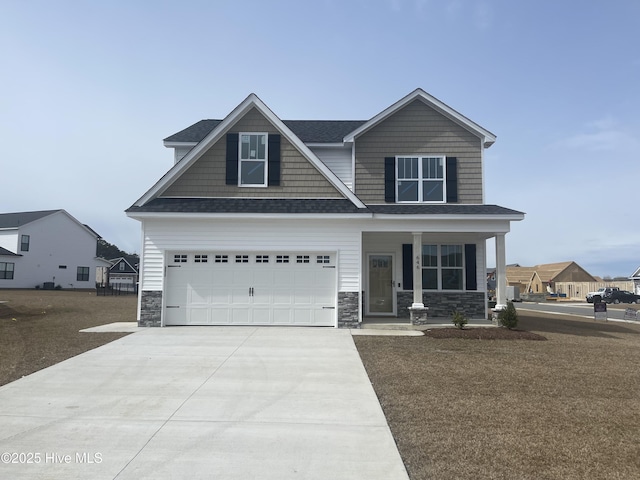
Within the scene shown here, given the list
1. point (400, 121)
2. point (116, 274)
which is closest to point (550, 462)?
point (400, 121)

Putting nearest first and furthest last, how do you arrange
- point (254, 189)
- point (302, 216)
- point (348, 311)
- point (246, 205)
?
point (302, 216) → point (348, 311) → point (246, 205) → point (254, 189)

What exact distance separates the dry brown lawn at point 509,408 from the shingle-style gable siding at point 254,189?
5.45 metres

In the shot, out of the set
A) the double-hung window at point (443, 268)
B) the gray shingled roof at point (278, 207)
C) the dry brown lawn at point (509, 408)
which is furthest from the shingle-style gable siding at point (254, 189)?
the dry brown lawn at point (509, 408)

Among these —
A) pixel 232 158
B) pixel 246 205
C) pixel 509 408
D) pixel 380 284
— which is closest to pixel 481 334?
pixel 380 284

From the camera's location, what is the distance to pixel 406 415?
223 inches

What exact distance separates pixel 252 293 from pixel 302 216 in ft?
9.20

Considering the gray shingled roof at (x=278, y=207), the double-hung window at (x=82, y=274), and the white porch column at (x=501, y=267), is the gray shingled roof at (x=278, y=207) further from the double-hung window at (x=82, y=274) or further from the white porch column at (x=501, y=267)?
the double-hung window at (x=82, y=274)

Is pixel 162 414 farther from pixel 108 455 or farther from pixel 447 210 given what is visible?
pixel 447 210

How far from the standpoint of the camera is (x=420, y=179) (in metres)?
15.3

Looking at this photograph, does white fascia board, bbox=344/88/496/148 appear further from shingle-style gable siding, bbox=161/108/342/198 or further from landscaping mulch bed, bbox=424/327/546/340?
landscaping mulch bed, bbox=424/327/546/340

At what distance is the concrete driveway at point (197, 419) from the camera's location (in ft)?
14.1

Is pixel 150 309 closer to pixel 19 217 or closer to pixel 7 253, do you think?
pixel 7 253

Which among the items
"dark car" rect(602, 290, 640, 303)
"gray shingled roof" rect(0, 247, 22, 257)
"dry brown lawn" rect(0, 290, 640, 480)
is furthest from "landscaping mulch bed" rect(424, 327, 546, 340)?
"gray shingled roof" rect(0, 247, 22, 257)

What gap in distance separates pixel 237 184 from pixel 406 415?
33.0 feet
